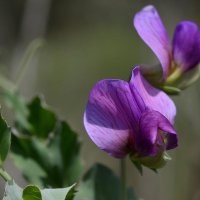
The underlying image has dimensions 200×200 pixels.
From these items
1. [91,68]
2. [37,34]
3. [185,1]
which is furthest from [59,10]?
[37,34]

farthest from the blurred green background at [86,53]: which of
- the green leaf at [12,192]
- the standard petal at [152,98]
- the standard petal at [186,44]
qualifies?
the green leaf at [12,192]

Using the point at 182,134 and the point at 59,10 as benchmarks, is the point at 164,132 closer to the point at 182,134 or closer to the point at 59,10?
the point at 182,134

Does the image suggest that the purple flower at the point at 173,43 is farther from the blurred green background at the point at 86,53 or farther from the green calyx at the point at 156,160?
the blurred green background at the point at 86,53

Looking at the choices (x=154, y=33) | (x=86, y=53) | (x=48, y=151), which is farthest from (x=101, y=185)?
(x=86, y=53)

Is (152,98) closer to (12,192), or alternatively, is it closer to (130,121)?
(130,121)

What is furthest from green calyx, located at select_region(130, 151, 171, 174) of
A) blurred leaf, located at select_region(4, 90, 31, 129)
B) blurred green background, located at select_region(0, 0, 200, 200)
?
blurred green background, located at select_region(0, 0, 200, 200)

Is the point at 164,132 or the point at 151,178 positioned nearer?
the point at 164,132
